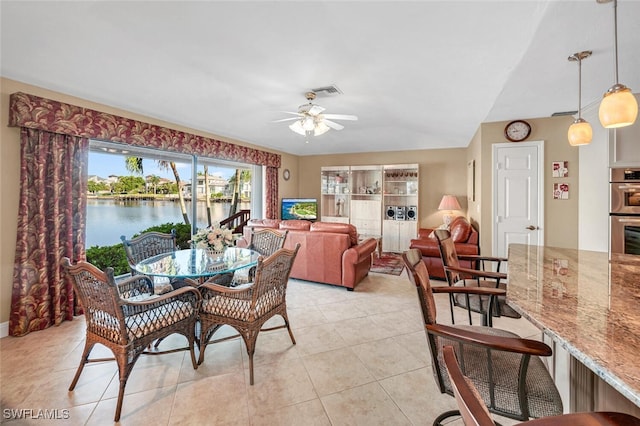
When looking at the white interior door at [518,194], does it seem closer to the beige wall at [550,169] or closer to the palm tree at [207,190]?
the beige wall at [550,169]

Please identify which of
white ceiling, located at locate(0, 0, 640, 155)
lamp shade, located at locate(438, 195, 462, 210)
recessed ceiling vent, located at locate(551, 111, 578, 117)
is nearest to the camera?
white ceiling, located at locate(0, 0, 640, 155)

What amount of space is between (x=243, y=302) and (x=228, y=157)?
11.9 feet

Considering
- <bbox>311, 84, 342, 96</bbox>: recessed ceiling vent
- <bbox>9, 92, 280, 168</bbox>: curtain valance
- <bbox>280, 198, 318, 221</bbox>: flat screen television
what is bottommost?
<bbox>280, 198, 318, 221</bbox>: flat screen television

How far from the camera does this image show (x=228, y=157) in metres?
5.04

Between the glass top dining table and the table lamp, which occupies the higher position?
the table lamp

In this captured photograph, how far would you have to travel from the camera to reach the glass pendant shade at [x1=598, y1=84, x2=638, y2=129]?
1.47 metres

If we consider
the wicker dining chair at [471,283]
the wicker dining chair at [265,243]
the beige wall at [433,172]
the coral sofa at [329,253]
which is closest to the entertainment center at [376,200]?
the beige wall at [433,172]

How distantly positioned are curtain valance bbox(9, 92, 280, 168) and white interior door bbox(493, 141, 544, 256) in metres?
4.55

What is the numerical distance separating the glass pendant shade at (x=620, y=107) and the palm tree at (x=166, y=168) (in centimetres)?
488

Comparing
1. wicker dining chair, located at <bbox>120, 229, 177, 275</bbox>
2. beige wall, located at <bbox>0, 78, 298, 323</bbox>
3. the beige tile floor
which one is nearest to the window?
beige wall, located at <bbox>0, 78, 298, 323</bbox>

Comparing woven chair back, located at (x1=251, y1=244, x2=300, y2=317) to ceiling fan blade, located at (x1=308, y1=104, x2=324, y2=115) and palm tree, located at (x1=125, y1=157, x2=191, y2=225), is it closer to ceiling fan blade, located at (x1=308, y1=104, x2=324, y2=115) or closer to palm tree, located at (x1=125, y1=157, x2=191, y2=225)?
ceiling fan blade, located at (x1=308, y1=104, x2=324, y2=115)

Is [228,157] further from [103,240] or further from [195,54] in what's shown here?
[195,54]

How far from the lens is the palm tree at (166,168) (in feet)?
12.7

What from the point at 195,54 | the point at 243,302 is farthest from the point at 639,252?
the point at 195,54
